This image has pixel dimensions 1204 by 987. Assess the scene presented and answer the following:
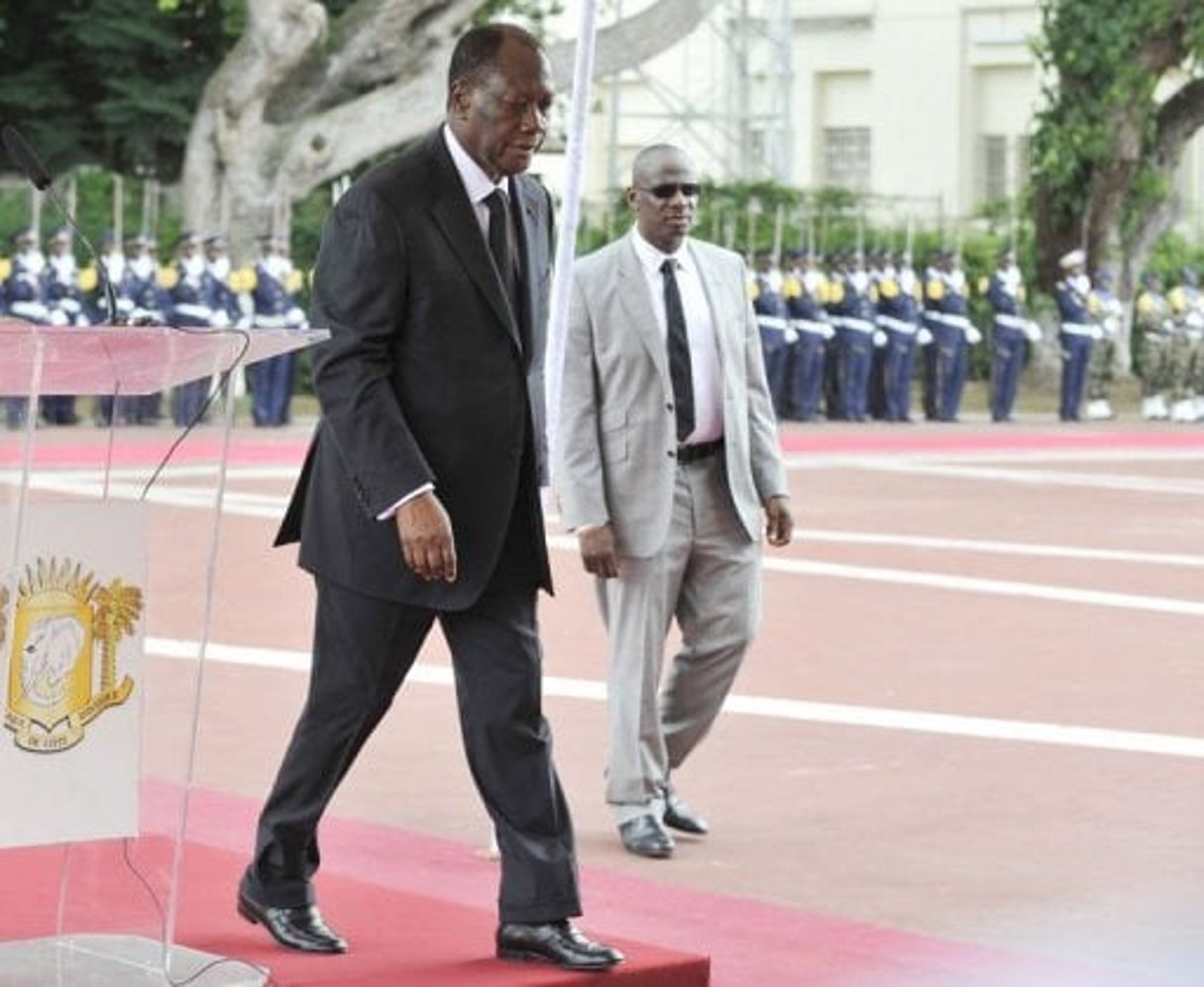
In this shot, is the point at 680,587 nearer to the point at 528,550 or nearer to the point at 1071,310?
the point at 528,550

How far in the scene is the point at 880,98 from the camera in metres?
52.5

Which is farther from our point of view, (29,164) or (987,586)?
(987,586)

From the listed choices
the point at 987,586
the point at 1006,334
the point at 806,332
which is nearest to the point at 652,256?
the point at 987,586

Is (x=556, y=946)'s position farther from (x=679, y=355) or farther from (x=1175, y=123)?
(x=1175, y=123)

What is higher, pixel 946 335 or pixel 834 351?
pixel 946 335

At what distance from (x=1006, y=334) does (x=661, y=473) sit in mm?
27799

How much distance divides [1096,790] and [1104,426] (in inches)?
1003

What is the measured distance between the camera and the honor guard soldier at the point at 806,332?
3438 cm

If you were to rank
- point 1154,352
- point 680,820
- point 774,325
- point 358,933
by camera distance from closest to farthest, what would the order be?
point 358,933 → point 680,820 → point 774,325 → point 1154,352

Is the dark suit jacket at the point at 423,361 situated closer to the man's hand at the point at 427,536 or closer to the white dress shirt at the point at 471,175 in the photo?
the white dress shirt at the point at 471,175

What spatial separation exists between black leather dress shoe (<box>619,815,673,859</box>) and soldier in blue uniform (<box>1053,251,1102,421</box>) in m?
27.8

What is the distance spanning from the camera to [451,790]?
9.84 meters

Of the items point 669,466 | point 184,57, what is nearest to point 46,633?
point 669,466

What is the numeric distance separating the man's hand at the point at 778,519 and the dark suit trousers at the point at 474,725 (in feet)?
6.87
